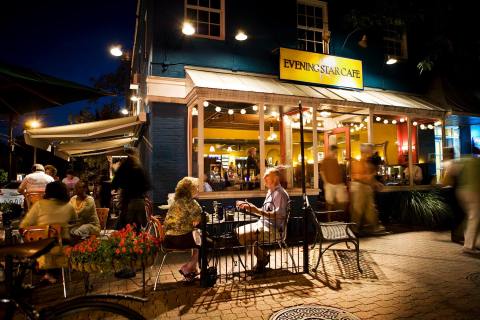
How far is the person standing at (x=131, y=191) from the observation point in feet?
18.5

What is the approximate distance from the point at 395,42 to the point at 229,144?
7.83m

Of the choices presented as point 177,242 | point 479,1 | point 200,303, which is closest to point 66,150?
point 177,242

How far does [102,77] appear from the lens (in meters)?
30.1

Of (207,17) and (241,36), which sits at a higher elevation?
(207,17)

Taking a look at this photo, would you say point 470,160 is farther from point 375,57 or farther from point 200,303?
point 375,57

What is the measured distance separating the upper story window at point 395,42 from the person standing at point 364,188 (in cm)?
682

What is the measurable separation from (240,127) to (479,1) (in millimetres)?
9265

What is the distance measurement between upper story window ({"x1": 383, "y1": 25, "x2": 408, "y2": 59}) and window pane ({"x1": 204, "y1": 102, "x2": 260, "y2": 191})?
5644mm

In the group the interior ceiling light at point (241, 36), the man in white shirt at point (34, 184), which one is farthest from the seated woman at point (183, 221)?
the interior ceiling light at point (241, 36)

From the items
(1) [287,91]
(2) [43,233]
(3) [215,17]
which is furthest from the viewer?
(3) [215,17]

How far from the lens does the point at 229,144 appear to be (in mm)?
14734

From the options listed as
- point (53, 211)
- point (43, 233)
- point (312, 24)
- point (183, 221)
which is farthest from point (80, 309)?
point (312, 24)

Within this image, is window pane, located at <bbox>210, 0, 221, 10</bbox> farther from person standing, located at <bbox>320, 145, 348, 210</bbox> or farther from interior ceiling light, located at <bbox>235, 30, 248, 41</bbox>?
person standing, located at <bbox>320, 145, 348, 210</bbox>

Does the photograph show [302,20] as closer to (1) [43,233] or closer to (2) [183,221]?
(2) [183,221]
